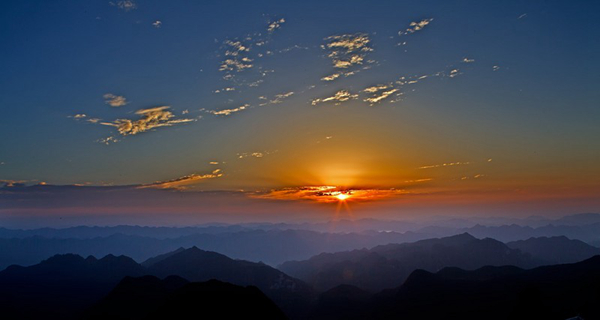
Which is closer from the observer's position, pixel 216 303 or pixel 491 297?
pixel 216 303

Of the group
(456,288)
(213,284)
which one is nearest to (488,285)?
(456,288)

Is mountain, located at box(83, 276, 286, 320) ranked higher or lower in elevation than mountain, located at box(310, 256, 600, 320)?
higher

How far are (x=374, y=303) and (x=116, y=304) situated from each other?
461 feet

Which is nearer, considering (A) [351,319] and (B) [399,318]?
(B) [399,318]

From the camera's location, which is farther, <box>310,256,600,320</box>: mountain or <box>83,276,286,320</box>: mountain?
<box>310,256,600,320</box>: mountain

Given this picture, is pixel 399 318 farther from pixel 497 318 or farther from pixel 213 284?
pixel 213 284

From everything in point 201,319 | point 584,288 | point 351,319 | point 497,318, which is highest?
point 201,319

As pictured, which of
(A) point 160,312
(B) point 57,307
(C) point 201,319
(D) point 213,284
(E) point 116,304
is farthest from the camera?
(B) point 57,307

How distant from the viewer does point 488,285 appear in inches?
6722

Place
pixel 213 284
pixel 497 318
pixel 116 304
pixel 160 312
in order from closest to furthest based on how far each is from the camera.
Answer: pixel 160 312
pixel 213 284
pixel 497 318
pixel 116 304

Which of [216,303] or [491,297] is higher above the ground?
[216,303]

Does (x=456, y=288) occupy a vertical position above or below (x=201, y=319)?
below

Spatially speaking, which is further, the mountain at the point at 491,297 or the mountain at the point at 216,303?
the mountain at the point at 491,297

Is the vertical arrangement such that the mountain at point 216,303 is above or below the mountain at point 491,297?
above
